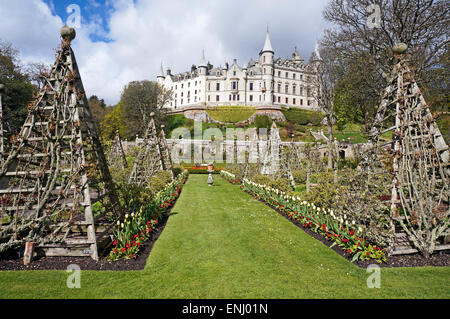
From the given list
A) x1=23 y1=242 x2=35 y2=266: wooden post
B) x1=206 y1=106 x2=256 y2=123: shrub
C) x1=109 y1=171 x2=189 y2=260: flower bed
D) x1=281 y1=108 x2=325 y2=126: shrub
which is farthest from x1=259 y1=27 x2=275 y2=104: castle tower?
x1=23 y1=242 x2=35 y2=266: wooden post

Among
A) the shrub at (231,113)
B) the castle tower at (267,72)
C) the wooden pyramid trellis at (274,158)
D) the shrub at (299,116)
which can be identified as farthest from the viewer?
the castle tower at (267,72)

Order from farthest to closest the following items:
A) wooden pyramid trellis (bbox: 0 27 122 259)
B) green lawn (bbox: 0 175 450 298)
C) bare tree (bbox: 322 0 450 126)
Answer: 1. bare tree (bbox: 322 0 450 126)
2. wooden pyramid trellis (bbox: 0 27 122 259)
3. green lawn (bbox: 0 175 450 298)

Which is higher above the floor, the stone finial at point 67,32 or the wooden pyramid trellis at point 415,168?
the stone finial at point 67,32

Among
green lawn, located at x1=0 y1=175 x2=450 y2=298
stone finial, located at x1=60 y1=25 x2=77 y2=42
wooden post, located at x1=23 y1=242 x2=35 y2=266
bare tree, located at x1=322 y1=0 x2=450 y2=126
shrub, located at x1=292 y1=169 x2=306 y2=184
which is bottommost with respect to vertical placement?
green lawn, located at x1=0 y1=175 x2=450 y2=298

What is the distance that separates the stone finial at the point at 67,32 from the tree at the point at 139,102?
154 ft

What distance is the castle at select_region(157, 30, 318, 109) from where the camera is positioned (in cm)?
7062

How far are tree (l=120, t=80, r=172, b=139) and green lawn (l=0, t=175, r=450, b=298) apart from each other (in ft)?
157

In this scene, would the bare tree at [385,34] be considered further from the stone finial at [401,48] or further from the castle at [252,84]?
the castle at [252,84]

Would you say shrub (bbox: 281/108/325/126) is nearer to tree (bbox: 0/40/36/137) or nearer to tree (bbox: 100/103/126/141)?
tree (bbox: 100/103/126/141)

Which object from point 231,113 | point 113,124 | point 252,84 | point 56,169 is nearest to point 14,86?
point 113,124

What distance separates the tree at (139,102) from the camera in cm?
5262

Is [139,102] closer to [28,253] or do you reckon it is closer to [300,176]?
[300,176]

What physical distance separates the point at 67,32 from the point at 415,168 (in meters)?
8.30

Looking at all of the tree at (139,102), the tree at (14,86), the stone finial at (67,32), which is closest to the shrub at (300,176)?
the stone finial at (67,32)
